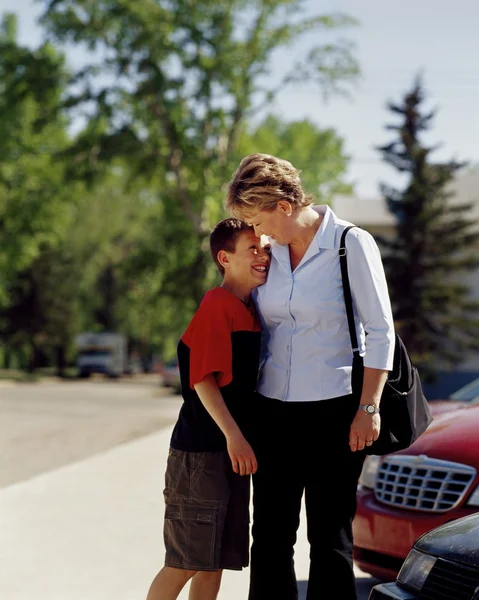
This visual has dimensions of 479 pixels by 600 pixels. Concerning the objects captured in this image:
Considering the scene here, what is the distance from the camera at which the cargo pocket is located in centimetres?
357

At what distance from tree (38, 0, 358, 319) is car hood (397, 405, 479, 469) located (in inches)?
972

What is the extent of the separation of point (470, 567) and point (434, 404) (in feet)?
15.3

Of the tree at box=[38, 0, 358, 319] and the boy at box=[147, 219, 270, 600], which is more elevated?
the tree at box=[38, 0, 358, 319]

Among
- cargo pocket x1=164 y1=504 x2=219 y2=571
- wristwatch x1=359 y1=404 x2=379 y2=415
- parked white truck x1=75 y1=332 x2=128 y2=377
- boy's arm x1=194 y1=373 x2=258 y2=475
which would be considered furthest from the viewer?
parked white truck x1=75 y1=332 x2=128 y2=377

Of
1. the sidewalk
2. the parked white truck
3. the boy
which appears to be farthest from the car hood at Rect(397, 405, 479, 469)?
the parked white truck

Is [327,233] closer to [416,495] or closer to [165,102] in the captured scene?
[416,495]

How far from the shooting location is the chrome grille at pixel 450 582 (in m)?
2.84

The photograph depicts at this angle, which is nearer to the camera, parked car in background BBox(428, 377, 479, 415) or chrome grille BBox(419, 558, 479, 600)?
chrome grille BBox(419, 558, 479, 600)

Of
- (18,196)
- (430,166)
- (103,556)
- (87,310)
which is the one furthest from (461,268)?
(87,310)

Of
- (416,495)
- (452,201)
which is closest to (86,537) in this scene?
(416,495)

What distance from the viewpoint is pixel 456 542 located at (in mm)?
3053

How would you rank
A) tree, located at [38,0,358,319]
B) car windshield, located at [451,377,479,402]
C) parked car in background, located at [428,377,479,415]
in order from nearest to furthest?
parked car in background, located at [428,377,479,415]
car windshield, located at [451,377,479,402]
tree, located at [38,0,358,319]

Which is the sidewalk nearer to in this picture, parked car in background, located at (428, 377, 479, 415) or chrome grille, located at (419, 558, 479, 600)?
parked car in background, located at (428, 377, 479, 415)

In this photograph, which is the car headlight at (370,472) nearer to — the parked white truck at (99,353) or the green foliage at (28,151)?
the green foliage at (28,151)
